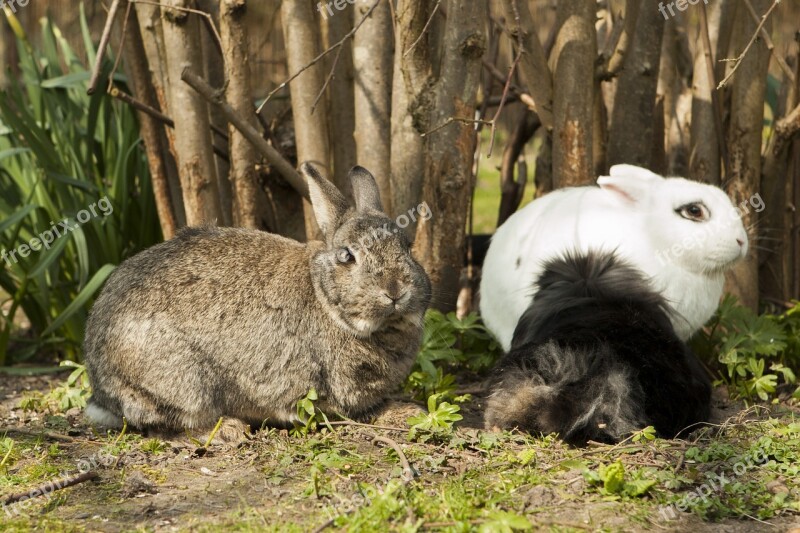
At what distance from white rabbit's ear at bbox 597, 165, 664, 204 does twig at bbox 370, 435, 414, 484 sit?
1482 mm

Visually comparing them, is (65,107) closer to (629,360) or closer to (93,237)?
(93,237)

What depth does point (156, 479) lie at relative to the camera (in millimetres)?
3240

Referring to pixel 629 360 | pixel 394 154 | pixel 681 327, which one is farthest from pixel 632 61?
pixel 629 360

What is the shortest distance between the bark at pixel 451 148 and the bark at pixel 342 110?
2.32ft

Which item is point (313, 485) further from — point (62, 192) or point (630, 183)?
point (62, 192)

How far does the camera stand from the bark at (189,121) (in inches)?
176

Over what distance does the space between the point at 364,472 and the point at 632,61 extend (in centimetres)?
285

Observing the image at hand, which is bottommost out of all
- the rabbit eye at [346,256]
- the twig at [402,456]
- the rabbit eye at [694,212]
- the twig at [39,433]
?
the twig at [402,456]

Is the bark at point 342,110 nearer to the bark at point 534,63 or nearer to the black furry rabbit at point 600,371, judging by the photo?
the bark at point 534,63

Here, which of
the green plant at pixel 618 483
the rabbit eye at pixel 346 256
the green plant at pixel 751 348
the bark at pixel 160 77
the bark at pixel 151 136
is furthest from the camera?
the bark at pixel 151 136

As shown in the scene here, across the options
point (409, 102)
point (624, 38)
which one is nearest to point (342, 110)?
point (409, 102)

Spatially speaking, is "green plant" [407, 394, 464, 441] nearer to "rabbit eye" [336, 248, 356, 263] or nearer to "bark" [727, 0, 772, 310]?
"rabbit eye" [336, 248, 356, 263]

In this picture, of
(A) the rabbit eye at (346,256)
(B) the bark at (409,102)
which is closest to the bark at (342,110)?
(B) the bark at (409,102)

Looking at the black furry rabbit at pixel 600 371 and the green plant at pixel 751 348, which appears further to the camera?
the green plant at pixel 751 348
